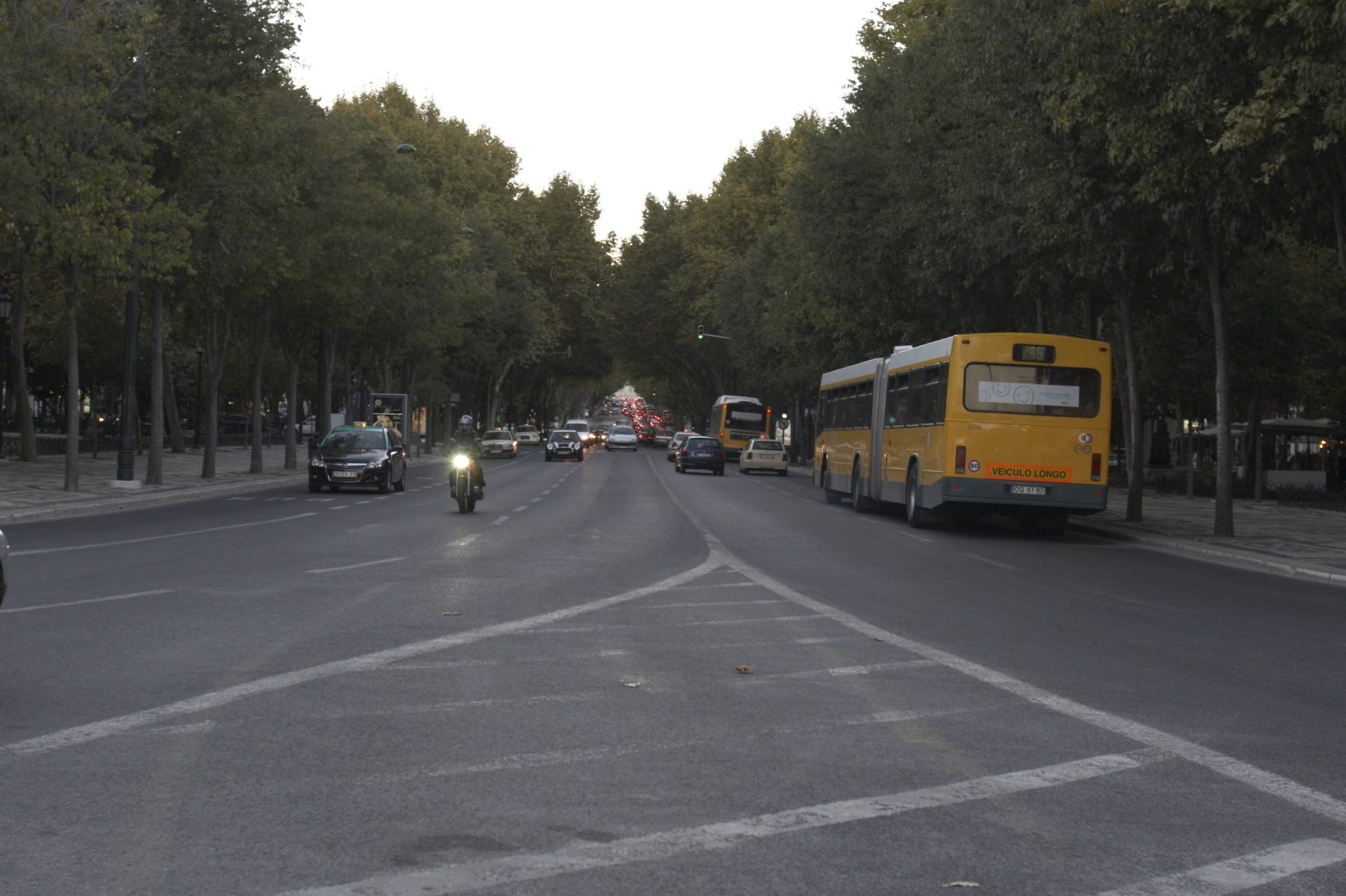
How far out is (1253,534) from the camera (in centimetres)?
2750

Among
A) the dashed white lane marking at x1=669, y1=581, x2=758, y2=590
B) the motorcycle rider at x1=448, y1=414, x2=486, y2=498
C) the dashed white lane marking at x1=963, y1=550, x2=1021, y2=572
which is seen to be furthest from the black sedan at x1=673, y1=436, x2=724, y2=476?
the dashed white lane marking at x1=669, y1=581, x2=758, y2=590

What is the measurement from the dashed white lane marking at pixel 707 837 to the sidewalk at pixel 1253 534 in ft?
46.1

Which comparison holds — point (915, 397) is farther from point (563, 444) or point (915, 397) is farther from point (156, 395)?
point (563, 444)

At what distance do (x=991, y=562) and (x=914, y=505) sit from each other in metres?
8.25

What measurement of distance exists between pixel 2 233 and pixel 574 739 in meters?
26.0

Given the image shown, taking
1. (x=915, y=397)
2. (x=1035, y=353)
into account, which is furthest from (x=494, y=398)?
(x=1035, y=353)

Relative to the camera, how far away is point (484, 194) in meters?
80.8

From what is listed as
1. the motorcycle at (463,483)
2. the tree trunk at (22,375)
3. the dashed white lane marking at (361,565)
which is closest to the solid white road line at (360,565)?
the dashed white lane marking at (361,565)

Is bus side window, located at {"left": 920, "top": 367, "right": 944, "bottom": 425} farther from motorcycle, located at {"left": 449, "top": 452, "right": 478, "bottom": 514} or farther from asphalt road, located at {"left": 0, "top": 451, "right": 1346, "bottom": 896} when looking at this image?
asphalt road, located at {"left": 0, "top": 451, "right": 1346, "bottom": 896}

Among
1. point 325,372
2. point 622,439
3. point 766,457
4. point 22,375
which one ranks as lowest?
point 766,457

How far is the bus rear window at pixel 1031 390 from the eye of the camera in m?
25.7

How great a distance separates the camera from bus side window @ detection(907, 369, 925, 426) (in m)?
28.2

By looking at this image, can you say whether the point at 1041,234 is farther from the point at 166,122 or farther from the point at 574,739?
the point at 574,739

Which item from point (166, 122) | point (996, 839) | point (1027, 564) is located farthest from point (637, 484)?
point (996, 839)
